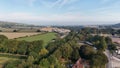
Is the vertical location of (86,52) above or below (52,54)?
below

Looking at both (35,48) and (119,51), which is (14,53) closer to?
(35,48)

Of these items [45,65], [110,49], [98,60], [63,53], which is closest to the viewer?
[45,65]

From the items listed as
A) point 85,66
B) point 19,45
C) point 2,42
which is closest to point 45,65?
point 85,66

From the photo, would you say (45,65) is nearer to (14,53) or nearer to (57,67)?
(57,67)

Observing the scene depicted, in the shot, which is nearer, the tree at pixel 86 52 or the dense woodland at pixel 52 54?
the dense woodland at pixel 52 54

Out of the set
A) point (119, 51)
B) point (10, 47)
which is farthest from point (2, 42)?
point (119, 51)

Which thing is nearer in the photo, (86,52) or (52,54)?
(52,54)

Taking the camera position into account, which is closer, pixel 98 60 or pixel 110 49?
pixel 98 60

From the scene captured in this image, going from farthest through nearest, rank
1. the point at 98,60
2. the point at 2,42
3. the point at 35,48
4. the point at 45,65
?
the point at 2,42, the point at 35,48, the point at 98,60, the point at 45,65

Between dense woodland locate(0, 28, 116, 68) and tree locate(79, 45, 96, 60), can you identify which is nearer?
dense woodland locate(0, 28, 116, 68)
